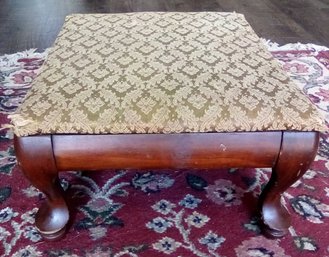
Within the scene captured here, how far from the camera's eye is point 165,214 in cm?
105

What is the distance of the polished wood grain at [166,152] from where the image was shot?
32.2 inches

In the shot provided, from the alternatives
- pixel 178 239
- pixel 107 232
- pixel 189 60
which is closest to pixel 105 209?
pixel 107 232

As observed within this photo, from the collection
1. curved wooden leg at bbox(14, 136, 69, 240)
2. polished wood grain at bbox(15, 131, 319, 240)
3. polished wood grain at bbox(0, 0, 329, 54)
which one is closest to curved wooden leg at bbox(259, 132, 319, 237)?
polished wood grain at bbox(15, 131, 319, 240)

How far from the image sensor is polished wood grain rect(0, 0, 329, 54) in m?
2.11

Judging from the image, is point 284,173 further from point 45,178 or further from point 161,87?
point 45,178

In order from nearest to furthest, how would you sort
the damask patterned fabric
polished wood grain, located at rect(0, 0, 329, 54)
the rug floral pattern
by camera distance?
the damask patterned fabric, the rug floral pattern, polished wood grain, located at rect(0, 0, 329, 54)

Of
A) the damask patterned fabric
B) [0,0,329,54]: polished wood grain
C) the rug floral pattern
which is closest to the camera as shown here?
the damask patterned fabric

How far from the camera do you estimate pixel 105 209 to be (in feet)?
3.49

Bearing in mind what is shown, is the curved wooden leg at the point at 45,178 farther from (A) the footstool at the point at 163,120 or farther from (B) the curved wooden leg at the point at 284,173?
(B) the curved wooden leg at the point at 284,173

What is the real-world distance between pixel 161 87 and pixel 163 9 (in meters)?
1.83

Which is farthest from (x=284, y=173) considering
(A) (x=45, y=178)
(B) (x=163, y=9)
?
(B) (x=163, y=9)

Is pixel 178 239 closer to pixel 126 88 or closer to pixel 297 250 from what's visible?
pixel 297 250

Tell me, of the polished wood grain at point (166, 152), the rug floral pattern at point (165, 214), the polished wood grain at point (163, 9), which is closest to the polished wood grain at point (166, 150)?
the polished wood grain at point (166, 152)

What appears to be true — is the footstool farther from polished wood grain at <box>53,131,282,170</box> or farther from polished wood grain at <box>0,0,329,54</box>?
polished wood grain at <box>0,0,329,54</box>
